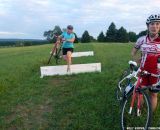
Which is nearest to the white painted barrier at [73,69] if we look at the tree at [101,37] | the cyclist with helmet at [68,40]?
the cyclist with helmet at [68,40]

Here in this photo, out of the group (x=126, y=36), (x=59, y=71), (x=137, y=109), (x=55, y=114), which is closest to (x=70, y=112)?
(x=55, y=114)

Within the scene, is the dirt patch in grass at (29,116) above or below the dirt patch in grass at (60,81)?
below

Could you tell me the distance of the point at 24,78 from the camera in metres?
14.7

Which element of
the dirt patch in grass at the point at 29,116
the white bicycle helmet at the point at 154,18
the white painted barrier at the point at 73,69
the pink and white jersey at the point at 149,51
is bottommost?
the dirt patch in grass at the point at 29,116

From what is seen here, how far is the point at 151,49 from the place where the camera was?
22.7ft

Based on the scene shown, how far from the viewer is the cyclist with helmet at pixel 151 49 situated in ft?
22.5

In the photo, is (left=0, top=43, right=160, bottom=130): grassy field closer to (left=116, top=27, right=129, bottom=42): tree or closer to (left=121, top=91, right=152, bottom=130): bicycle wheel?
(left=121, top=91, right=152, bottom=130): bicycle wheel

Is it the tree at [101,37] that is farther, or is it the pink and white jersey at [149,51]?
the tree at [101,37]

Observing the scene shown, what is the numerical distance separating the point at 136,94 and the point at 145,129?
2.18ft

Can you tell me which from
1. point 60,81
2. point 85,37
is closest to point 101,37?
point 85,37

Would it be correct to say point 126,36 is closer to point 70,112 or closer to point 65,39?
point 65,39

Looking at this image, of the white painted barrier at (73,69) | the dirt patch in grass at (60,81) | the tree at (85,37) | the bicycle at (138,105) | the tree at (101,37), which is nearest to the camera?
the bicycle at (138,105)

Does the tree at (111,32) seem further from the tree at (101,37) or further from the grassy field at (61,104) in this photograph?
the grassy field at (61,104)

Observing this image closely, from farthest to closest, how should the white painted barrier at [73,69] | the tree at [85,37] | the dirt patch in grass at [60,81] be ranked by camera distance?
the tree at [85,37]
the white painted barrier at [73,69]
the dirt patch in grass at [60,81]
